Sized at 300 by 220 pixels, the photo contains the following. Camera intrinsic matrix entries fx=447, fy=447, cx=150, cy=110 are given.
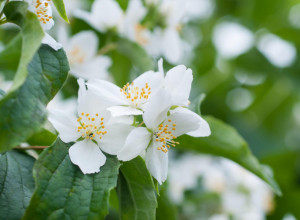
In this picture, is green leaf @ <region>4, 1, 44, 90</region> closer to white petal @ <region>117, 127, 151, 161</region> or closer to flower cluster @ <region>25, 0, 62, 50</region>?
flower cluster @ <region>25, 0, 62, 50</region>

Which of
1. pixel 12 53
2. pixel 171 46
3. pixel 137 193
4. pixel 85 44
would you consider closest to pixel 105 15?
pixel 85 44

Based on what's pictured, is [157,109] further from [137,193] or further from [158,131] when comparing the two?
[137,193]

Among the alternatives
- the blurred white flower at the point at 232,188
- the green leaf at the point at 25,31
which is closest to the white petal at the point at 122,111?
the green leaf at the point at 25,31

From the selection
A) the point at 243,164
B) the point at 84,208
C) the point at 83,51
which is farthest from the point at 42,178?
the point at 83,51

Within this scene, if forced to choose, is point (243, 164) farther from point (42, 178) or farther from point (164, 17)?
point (164, 17)

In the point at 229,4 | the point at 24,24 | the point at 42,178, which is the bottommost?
the point at 229,4

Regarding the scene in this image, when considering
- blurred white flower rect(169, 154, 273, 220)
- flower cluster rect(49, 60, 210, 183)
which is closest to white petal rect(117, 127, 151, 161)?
flower cluster rect(49, 60, 210, 183)
